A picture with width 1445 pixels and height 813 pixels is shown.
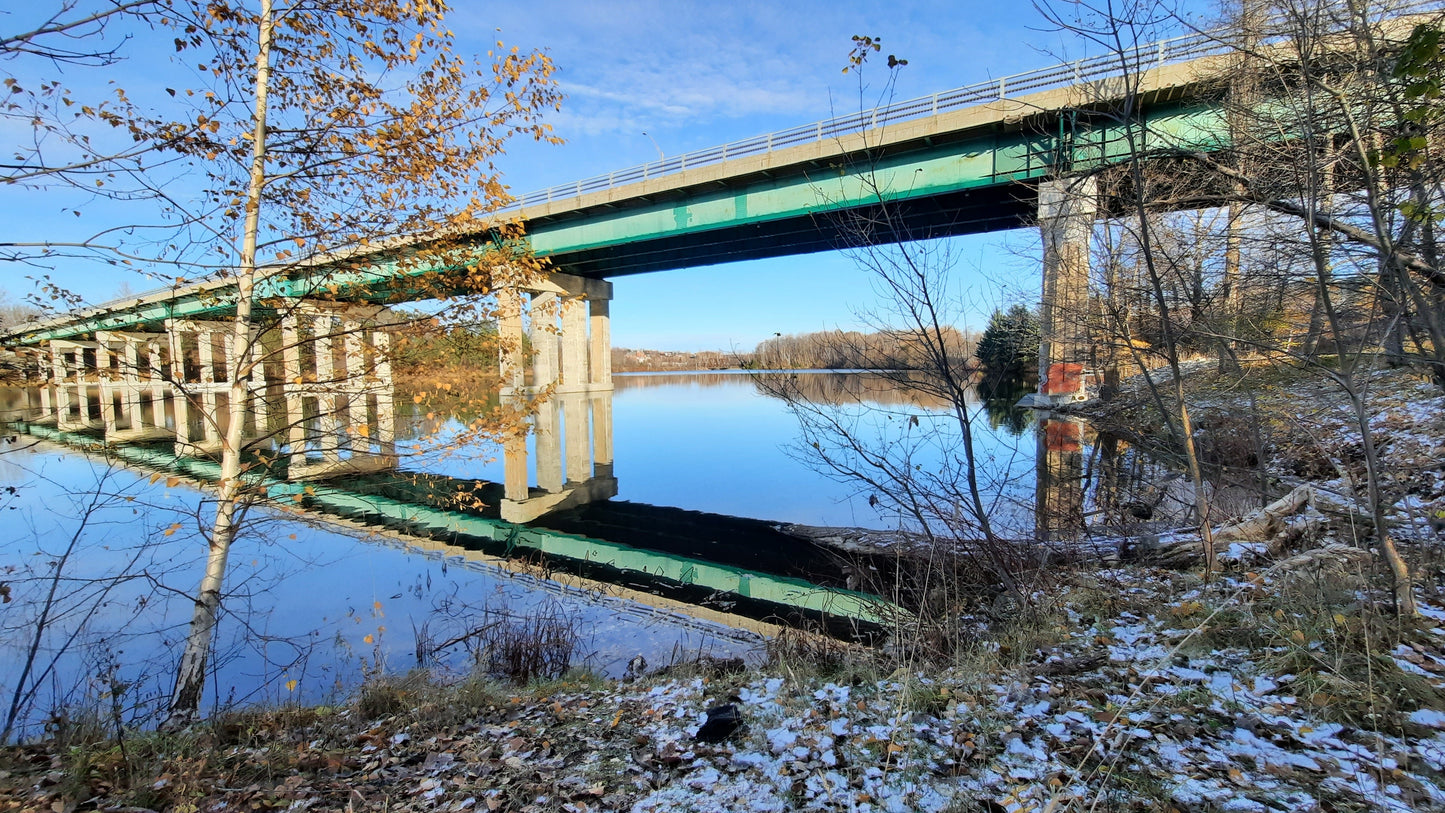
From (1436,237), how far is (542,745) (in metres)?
7.37

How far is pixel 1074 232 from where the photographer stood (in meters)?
13.5

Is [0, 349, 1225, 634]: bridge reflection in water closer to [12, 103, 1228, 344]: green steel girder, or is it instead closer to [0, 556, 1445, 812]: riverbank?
[12, 103, 1228, 344]: green steel girder

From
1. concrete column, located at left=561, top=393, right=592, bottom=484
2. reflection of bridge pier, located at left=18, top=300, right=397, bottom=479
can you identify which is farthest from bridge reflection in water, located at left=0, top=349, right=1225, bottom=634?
concrete column, located at left=561, top=393, right=592, bottom=484

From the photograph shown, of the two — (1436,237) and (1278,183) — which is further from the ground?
(1278,183)

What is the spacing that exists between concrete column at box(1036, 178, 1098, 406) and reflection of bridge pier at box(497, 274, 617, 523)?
680 cm

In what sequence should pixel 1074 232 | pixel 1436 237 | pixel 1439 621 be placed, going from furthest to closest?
pixel 1074 232
pixel 1436 237
pixel 1439 621

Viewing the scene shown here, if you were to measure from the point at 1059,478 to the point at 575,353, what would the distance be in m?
33.4

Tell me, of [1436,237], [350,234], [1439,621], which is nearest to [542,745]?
[350,234]

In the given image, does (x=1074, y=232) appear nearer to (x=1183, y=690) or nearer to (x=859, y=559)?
(x=859, y=559)

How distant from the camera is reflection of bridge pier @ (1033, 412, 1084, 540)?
805 centimetres

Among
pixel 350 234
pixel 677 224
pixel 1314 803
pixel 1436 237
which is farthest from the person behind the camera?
pixel 677 224

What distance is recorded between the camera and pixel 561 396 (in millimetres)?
38625

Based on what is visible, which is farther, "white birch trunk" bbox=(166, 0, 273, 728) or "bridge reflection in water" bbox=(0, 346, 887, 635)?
"bridge reflection in water" bbox=(0, 346, 887, 635)

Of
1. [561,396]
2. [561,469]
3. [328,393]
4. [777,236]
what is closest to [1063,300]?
[328,393]
